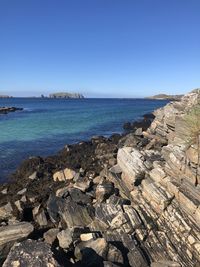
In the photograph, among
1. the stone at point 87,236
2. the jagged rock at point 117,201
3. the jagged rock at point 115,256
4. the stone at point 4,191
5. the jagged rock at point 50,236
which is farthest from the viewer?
the stone at point 4,191

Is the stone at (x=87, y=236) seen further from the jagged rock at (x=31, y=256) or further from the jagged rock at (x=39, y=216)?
the jagged rock at (x=31, y=256)

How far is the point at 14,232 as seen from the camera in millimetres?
15219

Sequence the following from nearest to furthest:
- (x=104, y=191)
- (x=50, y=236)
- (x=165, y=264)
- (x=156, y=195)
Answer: (x=165, y=264)
(x=50, y=236)
(x=156, y=195)
(x=104, y=191)

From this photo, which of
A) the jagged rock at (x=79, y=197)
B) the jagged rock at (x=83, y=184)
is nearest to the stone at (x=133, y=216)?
the jagged rock at (x=79, y=197)

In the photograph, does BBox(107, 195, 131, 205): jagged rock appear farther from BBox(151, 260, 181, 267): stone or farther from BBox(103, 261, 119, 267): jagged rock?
BBox(103, 261, 119, 267): jagged rock

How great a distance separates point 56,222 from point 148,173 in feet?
17.0

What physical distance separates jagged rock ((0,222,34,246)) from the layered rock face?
4.71m

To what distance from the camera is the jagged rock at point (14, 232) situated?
48.7 feet

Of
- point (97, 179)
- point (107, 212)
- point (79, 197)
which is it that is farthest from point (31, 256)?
point (97, 179)

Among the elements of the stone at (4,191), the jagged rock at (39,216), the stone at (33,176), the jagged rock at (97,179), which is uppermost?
the jagged rock at (97,179)

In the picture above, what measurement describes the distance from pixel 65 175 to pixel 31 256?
49.7ft

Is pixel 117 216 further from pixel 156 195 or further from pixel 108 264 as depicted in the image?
pixel 108 264

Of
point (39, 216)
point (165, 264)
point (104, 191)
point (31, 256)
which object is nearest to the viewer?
point (31, 256)

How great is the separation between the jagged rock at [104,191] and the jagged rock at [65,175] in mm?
4879
